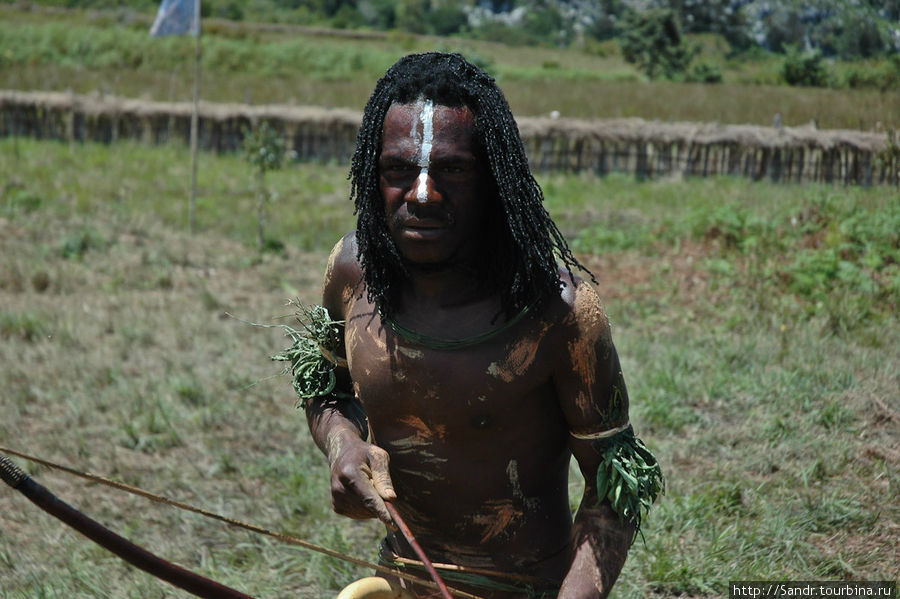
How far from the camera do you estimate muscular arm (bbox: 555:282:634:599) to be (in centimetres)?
196

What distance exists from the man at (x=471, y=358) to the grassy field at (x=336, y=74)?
9099 millimetres

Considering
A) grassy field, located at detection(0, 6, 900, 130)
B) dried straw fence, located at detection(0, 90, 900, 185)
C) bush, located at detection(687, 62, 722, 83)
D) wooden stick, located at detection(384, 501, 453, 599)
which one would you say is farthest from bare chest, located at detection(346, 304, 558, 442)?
bush, located at detection(687, 62, 722, 83)

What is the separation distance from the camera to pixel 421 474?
83.4 inches

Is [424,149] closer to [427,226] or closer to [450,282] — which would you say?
[427,226]

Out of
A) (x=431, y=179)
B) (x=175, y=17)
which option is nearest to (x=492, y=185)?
(x=431, y=179)

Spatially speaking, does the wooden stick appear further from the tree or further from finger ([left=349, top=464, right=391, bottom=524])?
the tree

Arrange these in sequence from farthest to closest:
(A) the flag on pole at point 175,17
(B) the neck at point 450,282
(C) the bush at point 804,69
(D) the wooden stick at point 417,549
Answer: (C) the bush at point 804,69 → (A) the flag on pole at point 175,17 → (B) the neck at point 450,282 → (D) the wooden stick at point 417,549

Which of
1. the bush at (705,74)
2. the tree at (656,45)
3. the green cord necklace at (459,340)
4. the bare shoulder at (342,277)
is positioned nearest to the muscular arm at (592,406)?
the green cord necklace at (459,340)

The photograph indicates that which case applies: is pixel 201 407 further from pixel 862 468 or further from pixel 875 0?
pixel 875 0

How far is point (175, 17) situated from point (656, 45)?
27361 mm

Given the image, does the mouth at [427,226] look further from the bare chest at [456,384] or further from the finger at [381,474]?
the finger at [381,474]

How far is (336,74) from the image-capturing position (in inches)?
1287

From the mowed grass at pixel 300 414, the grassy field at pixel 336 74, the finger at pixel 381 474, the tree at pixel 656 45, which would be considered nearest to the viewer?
the finger at pixel 381 474

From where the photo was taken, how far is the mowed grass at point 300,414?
3770 mm
